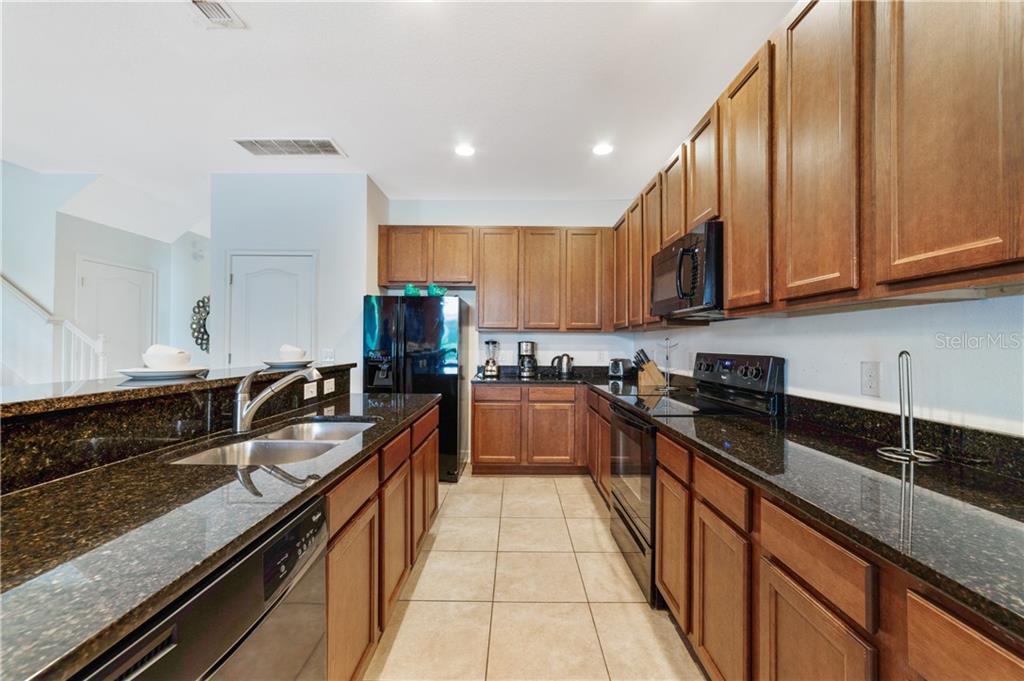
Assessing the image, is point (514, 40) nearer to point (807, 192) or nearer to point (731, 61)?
point (731, 61)

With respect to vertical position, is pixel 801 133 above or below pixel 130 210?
below

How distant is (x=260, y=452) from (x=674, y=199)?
7.98 feet

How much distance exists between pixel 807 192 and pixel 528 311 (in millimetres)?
2812

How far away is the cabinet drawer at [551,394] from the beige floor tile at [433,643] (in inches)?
77.1

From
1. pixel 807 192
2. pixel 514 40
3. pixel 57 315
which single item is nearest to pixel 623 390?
pixel 807 192

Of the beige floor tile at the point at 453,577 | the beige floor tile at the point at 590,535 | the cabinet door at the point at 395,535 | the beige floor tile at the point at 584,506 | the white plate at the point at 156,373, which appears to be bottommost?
the beige floor tile at the point at 453,577

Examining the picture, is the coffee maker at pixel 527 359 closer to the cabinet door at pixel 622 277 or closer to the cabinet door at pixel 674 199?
the cabinet door at pixel 622 277

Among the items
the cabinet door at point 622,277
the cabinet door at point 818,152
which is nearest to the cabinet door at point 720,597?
the cabinet door at point 818,152

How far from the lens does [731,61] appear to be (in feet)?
6.95

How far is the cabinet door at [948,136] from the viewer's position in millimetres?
779

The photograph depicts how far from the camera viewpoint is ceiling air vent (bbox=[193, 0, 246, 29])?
5.94 feet

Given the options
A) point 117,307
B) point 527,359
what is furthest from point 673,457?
point 117,307

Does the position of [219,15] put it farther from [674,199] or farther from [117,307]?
[117,307]

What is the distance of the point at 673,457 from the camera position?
1.64 meters
